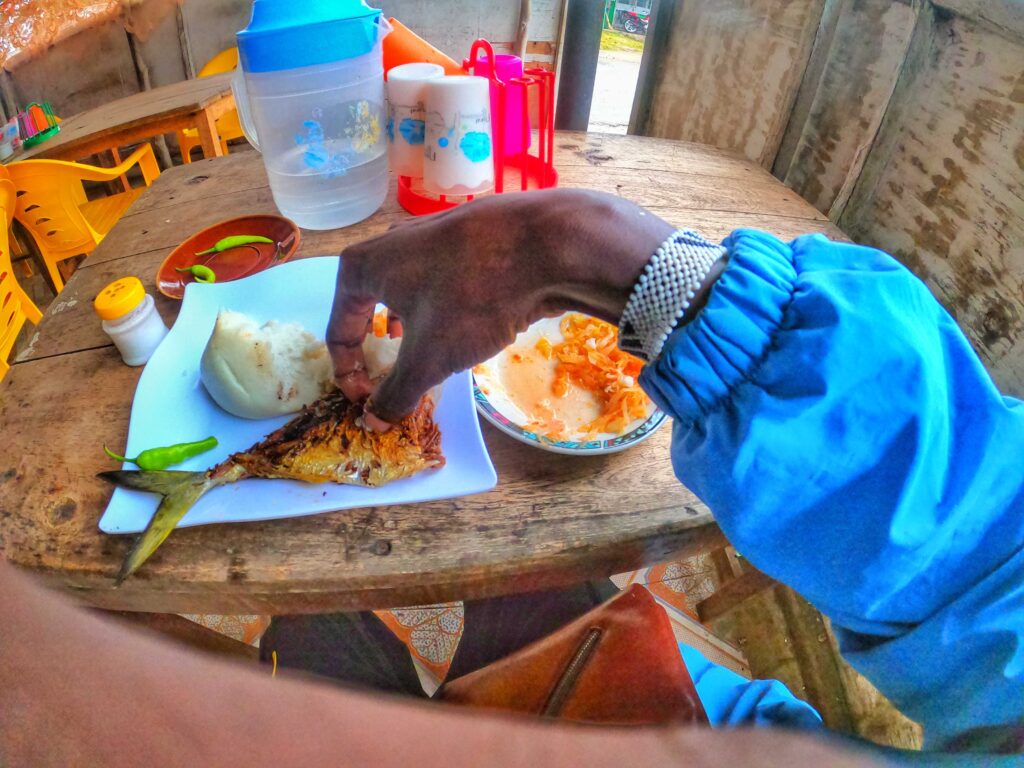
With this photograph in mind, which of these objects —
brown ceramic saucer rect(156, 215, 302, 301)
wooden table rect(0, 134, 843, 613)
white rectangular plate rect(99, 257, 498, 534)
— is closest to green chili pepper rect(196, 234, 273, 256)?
brown ceramic saucer rect(156, 215, 302, 301)

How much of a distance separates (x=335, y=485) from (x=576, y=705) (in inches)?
21.7

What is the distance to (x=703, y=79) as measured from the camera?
8.91 feet

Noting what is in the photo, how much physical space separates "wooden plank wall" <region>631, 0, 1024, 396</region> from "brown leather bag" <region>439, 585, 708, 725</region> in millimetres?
1268

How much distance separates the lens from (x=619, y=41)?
23.4ft

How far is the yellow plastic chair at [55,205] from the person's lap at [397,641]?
2.18 m

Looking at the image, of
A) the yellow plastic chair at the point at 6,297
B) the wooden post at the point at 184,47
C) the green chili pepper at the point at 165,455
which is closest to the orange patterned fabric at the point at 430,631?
the green chili pepper at the point at 165,455

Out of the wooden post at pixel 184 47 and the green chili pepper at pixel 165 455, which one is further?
the wooden post at pixel 184 47

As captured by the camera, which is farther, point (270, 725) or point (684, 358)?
point (684, 358)

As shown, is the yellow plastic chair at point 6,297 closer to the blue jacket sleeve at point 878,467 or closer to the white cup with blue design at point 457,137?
the white cup with blue design at point 457,137

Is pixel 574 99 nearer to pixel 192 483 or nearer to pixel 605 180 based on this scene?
pixel 605 180

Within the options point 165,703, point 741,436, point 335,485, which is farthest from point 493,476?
point 165,703

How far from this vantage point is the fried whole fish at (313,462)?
2.87 feet

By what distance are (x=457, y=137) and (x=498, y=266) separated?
32.0 inches

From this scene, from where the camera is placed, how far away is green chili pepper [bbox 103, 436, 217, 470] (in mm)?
913
